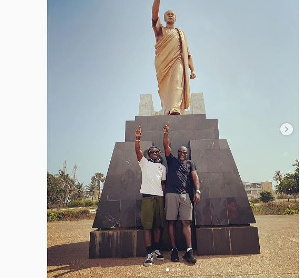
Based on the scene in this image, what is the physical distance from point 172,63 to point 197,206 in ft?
13.5

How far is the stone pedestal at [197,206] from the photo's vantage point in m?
4.36

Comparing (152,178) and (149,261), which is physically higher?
(152,178)

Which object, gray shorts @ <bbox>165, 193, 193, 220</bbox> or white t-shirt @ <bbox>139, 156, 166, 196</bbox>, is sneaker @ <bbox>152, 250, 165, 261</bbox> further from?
white t-shirt @ <bbox>139, 156, 166, 196</bbox>

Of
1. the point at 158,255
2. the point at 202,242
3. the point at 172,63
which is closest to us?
the point at 158,255

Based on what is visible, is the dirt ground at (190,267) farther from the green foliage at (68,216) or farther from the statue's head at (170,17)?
the green foliage at (68,216)

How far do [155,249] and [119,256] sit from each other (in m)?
0.63

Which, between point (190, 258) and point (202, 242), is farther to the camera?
point (202, 242)

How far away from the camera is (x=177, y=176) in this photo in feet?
13.9

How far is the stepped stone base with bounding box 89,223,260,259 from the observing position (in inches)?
170

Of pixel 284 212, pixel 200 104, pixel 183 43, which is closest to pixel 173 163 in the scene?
pixel 183 43

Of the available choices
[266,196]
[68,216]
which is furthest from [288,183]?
[68,216]

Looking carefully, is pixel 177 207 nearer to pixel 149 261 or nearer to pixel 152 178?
pixel 152 178

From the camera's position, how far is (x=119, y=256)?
171 inches

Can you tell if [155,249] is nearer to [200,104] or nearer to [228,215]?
[228,215]
